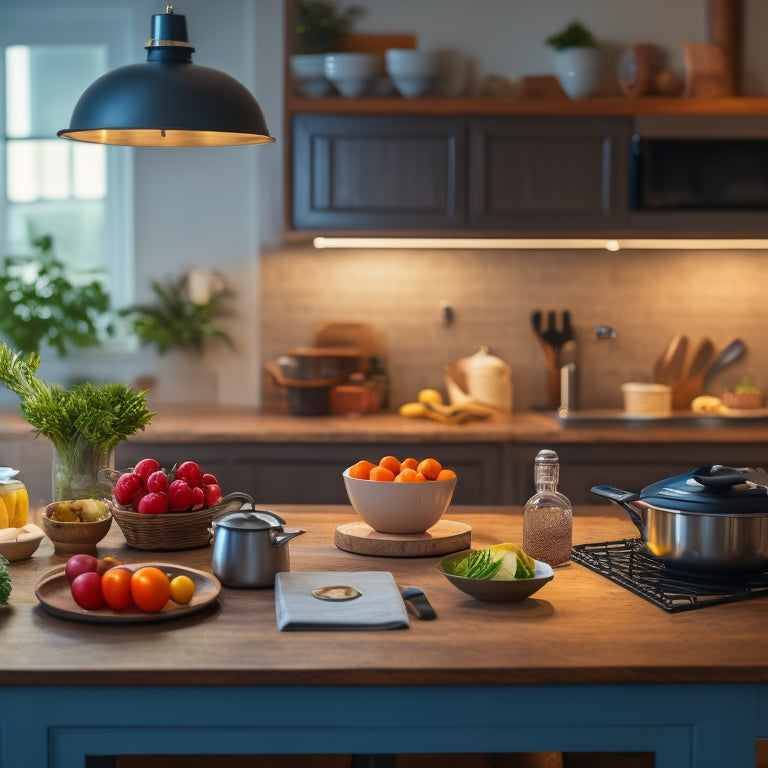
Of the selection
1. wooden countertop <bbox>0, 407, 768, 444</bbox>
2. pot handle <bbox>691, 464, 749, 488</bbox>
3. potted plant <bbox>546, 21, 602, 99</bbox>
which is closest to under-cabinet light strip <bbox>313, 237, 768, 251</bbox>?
potted plant <bbox>546, 21, 602, 99</bbox>

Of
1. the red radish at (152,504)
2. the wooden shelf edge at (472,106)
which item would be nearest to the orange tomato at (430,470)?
the red radish at (152,504)

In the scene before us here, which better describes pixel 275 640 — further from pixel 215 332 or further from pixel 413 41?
pixel 413 41

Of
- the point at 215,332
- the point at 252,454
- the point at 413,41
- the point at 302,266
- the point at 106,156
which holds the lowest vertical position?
the point at 252,454

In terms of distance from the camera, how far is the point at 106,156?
193 inches

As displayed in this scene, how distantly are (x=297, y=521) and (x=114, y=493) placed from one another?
543mm

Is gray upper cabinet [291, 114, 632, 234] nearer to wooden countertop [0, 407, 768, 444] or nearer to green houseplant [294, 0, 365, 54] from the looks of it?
green houseplant [294, 0, 365, 54]

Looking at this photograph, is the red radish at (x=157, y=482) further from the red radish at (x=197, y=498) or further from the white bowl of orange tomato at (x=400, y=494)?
the white bowl of orange tomato at (x=400, y=494)

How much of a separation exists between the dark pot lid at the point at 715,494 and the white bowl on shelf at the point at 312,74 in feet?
9.61

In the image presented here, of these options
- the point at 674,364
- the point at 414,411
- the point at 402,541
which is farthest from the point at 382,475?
the point at 674,364

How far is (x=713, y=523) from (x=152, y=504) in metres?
1.15

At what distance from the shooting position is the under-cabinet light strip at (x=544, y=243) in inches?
185

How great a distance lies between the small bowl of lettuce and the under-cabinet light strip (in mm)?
2888

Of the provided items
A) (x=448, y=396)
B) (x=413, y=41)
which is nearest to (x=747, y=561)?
(x=448, y=396)

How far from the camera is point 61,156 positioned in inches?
193
